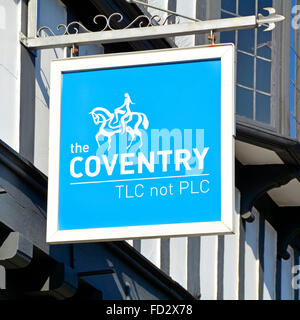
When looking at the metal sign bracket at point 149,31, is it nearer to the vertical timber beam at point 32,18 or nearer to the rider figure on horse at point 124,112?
the vertical timber beam at point 32,18

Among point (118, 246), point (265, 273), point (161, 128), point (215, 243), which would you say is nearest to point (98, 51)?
point (118, 246)

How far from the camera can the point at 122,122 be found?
12.6 m

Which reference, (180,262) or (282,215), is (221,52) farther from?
(282,215)

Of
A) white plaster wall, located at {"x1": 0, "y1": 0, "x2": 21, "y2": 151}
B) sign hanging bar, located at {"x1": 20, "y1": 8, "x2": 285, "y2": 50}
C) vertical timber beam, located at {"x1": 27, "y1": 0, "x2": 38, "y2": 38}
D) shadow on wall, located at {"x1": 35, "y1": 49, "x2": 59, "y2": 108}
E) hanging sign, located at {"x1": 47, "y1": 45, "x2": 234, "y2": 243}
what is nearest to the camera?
hanging sign, located at {"x1": 47, "y1": 45, "x2": 234, "y2": 243}

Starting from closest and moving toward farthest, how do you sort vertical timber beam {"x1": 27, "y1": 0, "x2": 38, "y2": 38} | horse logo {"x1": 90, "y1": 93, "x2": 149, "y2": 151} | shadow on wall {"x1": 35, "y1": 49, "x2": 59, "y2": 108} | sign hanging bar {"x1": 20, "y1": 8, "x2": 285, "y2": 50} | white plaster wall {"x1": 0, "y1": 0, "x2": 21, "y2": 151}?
horse logo {"x1": 90, "y1": 93, "x2": 149, "y2": 151}, sign hanging bar {"x1": 20, "y1": 8, "x2": 285, "y2": 50}, white plaster wall {"x1": 0, "y1": 0, "x2": 21, "y2": 151}, vertical timber beam {"x1": 27, "y1": 0, "x2": 38, "y2": 38}, shadow on wall {"x1": 35, "y1": 49, "x2": 59, "y2": 108}

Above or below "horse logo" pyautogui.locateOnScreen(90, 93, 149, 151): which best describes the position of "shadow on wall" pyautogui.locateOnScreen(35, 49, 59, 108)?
above

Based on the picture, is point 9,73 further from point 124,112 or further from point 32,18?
point 124,112

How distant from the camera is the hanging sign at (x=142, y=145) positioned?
12172mm

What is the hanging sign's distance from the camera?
12172 mm

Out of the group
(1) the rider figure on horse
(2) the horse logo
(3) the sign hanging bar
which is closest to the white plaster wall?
(3) the sign hanging bar

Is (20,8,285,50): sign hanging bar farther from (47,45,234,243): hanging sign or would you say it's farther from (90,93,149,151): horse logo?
(90,93,149,151): horse logo

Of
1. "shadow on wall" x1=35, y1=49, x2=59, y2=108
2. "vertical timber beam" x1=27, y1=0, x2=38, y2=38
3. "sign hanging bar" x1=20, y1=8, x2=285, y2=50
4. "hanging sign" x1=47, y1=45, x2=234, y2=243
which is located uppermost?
"vertical timber beam" x1=27, y1=0, x2=38, y2=38

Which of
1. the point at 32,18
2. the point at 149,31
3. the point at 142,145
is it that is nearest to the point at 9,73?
the point at 32,18

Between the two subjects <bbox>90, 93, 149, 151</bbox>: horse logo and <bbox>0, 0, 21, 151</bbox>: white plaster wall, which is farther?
<bbox>0, 0, 21, 151</bbox>: white plaster wall
